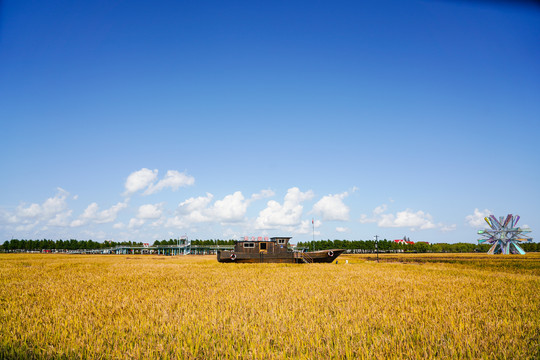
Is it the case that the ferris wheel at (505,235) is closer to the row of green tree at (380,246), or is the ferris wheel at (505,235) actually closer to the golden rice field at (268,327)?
the row of green tree at (380,246)

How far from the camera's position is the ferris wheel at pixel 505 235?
98.6 m

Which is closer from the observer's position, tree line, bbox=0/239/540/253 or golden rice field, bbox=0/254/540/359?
golden rice field, bbox=0/254/540/359

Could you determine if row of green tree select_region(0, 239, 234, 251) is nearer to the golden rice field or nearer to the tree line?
the tree line

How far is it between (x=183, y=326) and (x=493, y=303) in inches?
413

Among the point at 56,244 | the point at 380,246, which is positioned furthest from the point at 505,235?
the point at 56,244

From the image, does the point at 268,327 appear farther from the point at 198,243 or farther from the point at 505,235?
the point at 198,243

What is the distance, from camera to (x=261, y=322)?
748cm

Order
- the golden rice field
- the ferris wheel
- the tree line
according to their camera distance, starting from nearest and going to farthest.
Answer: the golden rice field → the ferris wheel → the tree line

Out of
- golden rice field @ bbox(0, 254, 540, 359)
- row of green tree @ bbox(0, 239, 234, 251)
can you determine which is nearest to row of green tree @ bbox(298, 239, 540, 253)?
row of green tree @ bbox(0, 239, 234, 251)

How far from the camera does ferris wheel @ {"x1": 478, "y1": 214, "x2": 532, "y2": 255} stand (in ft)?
324


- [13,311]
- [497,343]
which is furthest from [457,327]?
[13,311]

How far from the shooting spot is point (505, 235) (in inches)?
3969

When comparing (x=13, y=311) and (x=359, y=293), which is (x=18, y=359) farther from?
(x=359, y=293)

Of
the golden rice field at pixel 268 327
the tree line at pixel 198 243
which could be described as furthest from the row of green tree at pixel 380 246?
the golden rice field at pixel 268 327
